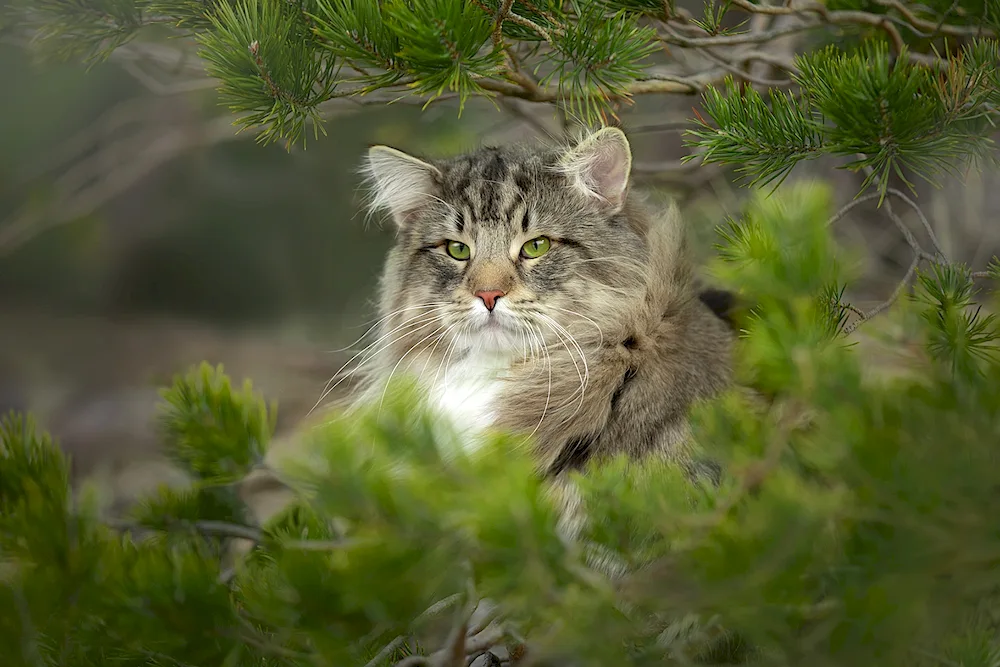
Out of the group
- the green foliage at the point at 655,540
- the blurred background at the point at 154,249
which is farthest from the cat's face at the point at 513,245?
the blurred background at the point at 154,249

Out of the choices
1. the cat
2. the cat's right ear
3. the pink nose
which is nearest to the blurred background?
the cat's right ear

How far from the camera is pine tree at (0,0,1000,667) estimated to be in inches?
27.1

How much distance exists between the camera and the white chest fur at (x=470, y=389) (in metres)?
1.40

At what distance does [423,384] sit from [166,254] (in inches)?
115

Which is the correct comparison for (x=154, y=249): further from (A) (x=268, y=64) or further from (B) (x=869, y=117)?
(B) (x=869, y=117)

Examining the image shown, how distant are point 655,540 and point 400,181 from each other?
1.01m

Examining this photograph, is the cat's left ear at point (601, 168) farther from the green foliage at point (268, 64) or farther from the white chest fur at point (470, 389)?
the green foliage at point (268, 64)

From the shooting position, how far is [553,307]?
56.6 inches

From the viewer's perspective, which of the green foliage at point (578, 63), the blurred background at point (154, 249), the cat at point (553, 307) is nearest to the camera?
the green foliage at point (578, 63)

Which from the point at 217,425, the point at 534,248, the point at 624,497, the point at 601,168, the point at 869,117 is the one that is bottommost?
the point at 217,425

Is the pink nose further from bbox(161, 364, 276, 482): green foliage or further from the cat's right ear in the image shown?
bbox(161, 364, 276, 482): green foliage

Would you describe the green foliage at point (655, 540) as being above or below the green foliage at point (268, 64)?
below

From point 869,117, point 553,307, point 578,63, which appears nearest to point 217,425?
point 553,307

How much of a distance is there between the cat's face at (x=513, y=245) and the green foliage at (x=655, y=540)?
0.55 meters
